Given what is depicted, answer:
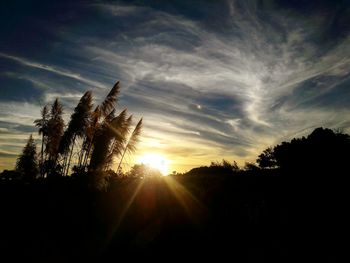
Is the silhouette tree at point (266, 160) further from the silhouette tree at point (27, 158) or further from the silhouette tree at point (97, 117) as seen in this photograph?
the silhouette tree at point (27, 158)

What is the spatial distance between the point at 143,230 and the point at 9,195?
732 centimetres

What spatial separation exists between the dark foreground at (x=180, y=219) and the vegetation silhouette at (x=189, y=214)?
33 millimetres

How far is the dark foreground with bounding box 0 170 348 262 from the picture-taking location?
7406 mm

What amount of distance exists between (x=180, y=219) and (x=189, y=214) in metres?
0.42

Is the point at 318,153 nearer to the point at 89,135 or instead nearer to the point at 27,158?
the point at 89,135

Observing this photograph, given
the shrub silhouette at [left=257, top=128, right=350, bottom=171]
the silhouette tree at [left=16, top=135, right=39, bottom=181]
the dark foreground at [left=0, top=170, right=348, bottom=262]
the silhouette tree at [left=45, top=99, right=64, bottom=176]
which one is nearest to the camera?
the dark foreground at [left=0, top=170, right=348, bottom=262]

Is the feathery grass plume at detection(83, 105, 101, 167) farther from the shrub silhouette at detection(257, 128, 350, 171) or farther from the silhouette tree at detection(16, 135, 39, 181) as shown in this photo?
the silhouette tree at detection(16, 135, 39, 181)

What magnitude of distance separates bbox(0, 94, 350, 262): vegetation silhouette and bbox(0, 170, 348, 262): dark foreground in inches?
1.3

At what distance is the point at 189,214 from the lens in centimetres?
977

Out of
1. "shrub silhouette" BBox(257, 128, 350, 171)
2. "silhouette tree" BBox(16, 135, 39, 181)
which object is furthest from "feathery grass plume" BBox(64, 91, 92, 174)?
"silhouette tree" BBox(16, 135, 39, 181)

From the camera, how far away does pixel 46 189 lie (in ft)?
41.0

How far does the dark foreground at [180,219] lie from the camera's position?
7406mm

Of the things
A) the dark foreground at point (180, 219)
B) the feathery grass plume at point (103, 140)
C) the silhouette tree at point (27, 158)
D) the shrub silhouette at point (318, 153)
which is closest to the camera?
the dark foreground at point (180, 219)

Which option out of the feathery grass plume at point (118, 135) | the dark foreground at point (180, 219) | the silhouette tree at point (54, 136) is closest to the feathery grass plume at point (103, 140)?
the feathery grass plume at point (118, 135)
